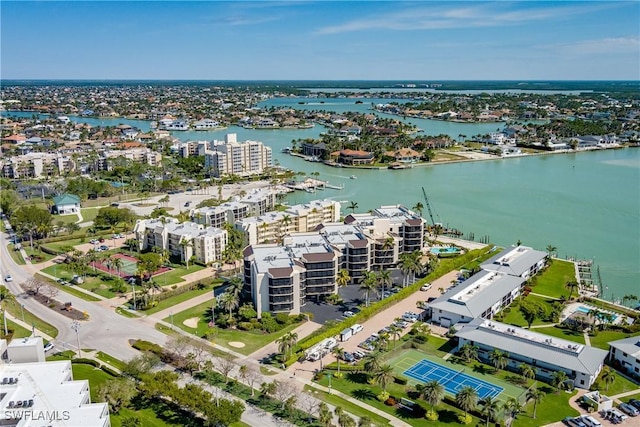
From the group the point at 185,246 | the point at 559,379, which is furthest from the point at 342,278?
the point at 559,379

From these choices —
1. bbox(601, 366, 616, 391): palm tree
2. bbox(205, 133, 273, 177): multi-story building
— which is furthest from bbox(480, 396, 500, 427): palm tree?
bbox(205, 133, 273, 177): multi-story building

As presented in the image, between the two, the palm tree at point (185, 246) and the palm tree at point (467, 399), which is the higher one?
the palm tree at point (185, 246)

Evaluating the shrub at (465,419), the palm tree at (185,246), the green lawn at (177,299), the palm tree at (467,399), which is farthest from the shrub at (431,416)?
the palm tree at (185,246)

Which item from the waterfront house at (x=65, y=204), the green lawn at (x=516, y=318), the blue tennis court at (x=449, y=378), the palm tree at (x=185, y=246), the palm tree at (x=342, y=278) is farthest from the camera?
the waterfront house at (x=65, y=204)

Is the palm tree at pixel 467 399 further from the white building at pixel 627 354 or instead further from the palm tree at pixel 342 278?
the palm tree at pixel 342 278

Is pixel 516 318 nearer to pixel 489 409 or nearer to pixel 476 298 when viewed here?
pixel 476 298

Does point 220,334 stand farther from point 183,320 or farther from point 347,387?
point 347,387

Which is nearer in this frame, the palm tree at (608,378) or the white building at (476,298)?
the palm tree at (608,378)
